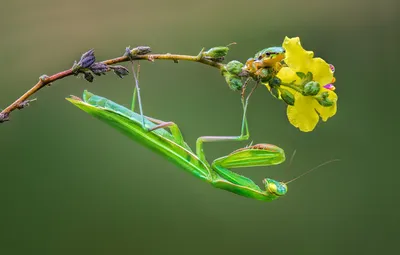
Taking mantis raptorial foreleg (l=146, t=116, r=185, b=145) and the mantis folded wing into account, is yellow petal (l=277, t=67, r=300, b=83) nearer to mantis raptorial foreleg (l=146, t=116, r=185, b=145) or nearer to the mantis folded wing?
the mantis folded wing

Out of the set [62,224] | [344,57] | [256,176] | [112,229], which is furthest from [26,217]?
[344,57]

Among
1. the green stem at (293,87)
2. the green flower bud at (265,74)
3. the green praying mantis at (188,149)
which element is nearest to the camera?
the green flower bud at (265,74)

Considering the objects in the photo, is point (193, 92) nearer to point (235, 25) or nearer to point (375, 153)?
point (235, 25)

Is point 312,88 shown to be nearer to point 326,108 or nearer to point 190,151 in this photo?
point 326,108

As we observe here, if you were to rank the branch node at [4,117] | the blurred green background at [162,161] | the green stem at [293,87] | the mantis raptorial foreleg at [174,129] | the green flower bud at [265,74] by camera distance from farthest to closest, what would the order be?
the blurred green background at [162,161], the mantis raptorial foreleg at [174,129], the green stem at [293,87], the green flower bud at [265,74], the branch node at [4,117]

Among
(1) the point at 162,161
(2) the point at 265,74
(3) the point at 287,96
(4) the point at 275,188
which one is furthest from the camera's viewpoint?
(1) the point at 162,161

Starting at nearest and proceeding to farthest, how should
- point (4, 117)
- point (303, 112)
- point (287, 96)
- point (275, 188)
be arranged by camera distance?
1. point (4, 117)
2. point (287, 96)
3. point (303, 112)
4. point (275, 188)

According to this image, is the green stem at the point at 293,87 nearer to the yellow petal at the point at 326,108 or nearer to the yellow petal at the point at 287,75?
the yellow petal at the point at 287,75

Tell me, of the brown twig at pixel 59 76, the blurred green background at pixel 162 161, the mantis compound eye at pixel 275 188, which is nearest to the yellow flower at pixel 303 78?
the brown twig at pixel 59 76

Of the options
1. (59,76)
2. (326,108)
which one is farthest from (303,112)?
(59,76)
